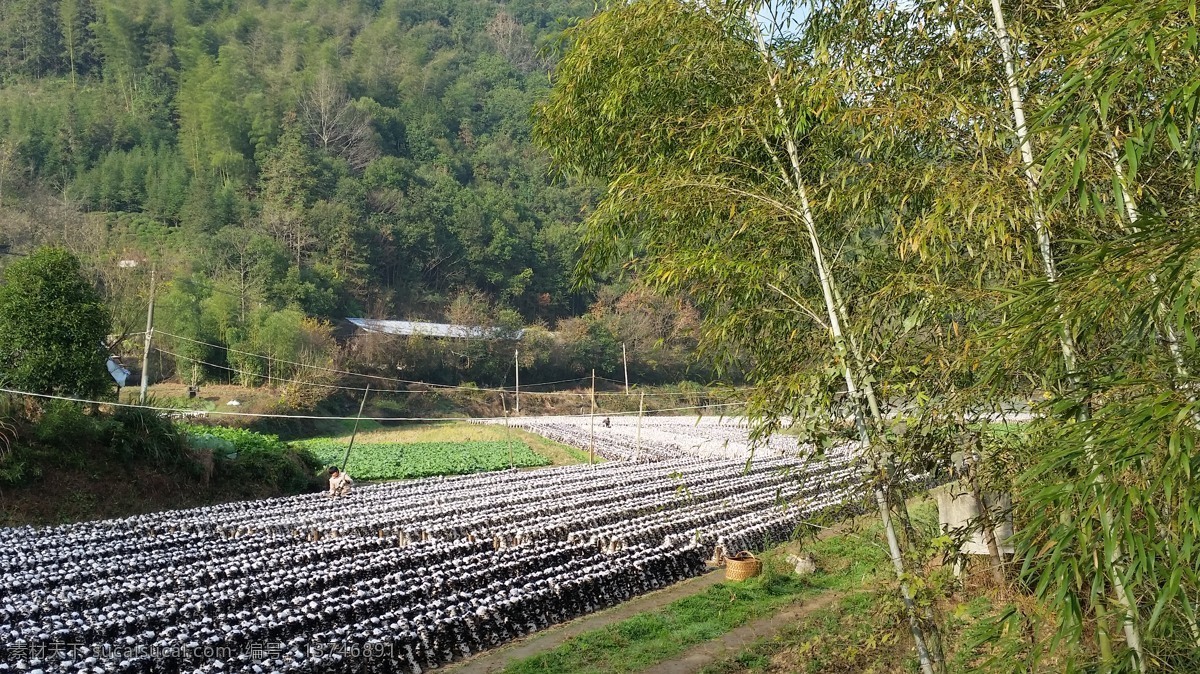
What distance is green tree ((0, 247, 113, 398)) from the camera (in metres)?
13.0

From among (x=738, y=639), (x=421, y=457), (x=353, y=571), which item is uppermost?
(x=421, y=457)

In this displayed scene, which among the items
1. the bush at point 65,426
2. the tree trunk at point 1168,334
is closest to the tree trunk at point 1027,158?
the tree trunk at point 1168,334

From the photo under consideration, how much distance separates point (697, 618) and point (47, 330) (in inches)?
459

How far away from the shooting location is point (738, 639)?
21.8 ft

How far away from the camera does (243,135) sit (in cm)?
5122

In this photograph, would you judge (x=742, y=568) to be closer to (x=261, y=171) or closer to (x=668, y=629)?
(x=668, y=629)

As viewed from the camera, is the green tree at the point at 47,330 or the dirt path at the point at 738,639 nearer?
the dirt path at the point at 738,639

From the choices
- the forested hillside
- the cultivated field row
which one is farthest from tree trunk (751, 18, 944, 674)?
the forested hillside

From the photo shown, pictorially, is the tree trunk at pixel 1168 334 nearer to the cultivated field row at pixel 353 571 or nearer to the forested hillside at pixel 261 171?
the cultivated field row at pixel 353 571

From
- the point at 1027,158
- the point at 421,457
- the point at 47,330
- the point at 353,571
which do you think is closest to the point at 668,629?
the point at 353,571

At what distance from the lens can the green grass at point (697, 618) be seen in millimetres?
6203

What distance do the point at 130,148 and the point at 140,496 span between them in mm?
A: 44762

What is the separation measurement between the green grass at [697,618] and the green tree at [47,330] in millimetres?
10705

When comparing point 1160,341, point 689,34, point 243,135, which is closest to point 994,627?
point 1160,341
